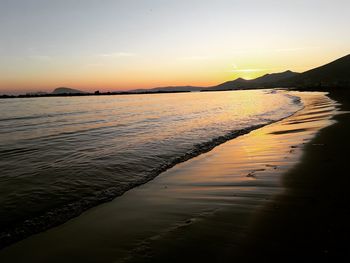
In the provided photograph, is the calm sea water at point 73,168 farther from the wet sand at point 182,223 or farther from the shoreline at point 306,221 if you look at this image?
the shoreline at point 306,221

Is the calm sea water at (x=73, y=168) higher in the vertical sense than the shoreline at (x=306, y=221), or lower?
lower

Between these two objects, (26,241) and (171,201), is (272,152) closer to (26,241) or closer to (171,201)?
(171,201)

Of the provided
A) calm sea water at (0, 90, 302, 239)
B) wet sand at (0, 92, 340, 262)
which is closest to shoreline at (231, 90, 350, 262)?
wet sand at (0, 92, 340, 262)

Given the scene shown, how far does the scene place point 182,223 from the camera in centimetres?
588

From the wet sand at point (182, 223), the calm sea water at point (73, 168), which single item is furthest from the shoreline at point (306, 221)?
the calm sea water at point (73, 168)

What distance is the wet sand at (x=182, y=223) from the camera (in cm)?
476

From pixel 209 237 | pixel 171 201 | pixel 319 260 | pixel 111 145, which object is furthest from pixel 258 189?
pixel 111 145

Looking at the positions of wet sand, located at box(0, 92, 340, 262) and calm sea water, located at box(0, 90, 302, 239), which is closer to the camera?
wet sand, located at box(0, 92, 340, 262)

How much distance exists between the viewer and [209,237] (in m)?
5.14

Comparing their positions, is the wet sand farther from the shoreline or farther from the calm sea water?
the calm sea water

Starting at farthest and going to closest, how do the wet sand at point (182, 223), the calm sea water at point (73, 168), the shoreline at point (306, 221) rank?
the calm sea water at point (73, 168)
the wet sand at point (182, 223)
the shoreline at point (306, 221)

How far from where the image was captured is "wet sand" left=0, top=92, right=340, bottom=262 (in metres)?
4.76

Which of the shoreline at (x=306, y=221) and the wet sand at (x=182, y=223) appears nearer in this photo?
the shoreline at (x=306, y=221)

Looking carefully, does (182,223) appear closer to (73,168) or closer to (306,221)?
(306,221)
